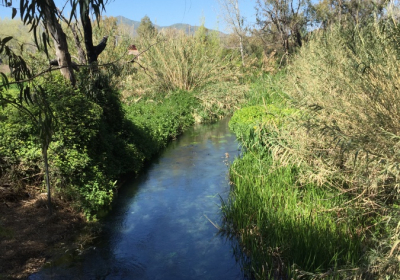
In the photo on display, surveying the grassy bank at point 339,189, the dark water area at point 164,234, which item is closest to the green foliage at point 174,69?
the dark water area at point 164,234

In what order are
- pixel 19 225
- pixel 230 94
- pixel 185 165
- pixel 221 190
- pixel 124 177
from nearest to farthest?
1. pixel 19 225
2. pixel 221 190
3. pixel 124 177
4. pixel 185 165
5. pixel 230 94

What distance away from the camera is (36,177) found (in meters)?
7.01

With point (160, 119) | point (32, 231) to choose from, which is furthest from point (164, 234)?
point (160, 119)

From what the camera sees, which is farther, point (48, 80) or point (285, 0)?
point (285, 0)

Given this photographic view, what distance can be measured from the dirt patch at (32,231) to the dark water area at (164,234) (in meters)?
0.29

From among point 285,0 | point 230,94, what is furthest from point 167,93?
point 285,0

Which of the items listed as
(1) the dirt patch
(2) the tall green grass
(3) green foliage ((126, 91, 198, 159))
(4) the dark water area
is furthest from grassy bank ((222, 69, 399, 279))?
(3) green foliage ((126, 91, 198, 159))

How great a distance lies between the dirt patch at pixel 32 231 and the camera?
17.3ft

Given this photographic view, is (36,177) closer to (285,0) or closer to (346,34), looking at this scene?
(346,34)

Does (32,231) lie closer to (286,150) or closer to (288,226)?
(288,226)

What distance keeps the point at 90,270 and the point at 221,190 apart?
11.2 ft

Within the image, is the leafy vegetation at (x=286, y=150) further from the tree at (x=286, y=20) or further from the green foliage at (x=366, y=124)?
the tree at (x=286, y=20)

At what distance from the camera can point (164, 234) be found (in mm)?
6254

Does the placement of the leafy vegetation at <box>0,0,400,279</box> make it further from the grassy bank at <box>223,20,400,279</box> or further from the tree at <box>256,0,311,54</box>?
the tree at <box>256,0,311,54</box>
